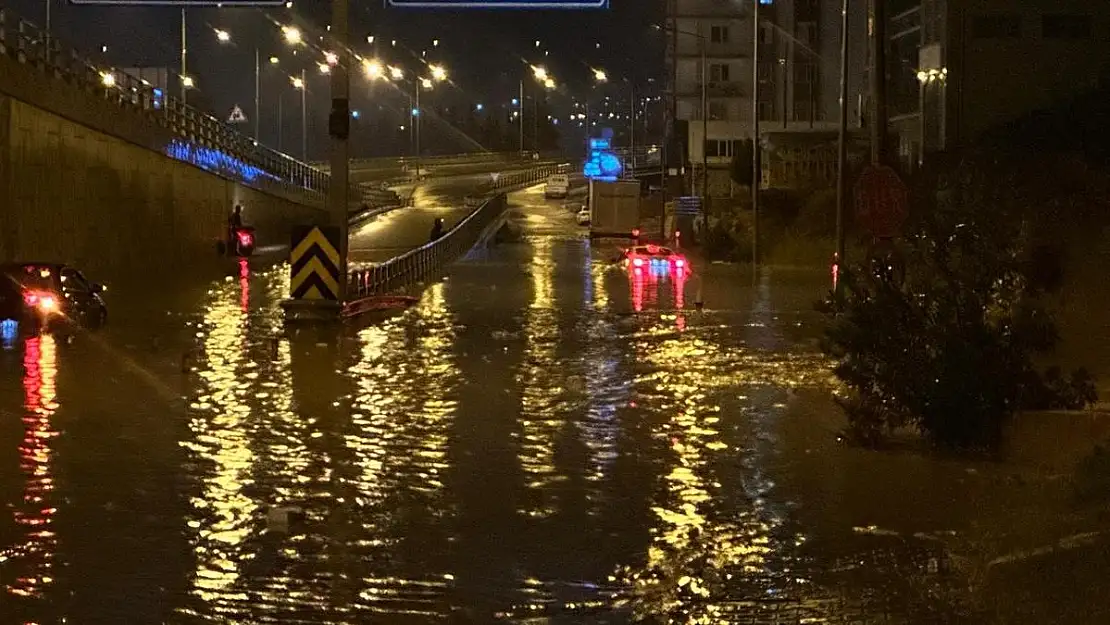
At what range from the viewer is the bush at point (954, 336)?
41.3ft

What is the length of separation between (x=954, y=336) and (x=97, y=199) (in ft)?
96.3

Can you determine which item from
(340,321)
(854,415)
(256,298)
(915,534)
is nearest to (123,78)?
(256,298)

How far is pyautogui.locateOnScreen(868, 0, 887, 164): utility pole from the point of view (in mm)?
21734

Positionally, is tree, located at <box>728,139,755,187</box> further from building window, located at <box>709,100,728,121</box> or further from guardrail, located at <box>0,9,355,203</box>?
building window, located at <box>709,100,728,121</box>

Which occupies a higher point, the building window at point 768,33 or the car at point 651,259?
the building window at point 768,33

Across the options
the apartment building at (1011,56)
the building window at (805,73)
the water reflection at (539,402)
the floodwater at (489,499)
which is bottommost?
the water reflection at (539,402)

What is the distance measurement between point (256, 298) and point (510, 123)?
138m

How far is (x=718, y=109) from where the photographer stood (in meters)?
110

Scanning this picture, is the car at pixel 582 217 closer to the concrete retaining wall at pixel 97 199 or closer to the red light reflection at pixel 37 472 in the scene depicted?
the concrete retaining wall at pixel 97 199

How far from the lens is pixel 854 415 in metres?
13.2

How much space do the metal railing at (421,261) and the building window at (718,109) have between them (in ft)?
118

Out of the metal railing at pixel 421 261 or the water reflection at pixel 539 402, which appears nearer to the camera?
the water reflection at pixel 539 402

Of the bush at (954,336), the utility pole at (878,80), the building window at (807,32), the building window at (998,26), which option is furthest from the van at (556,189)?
the bush at (954,336)

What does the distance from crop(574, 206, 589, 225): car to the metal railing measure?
590 centimetres
